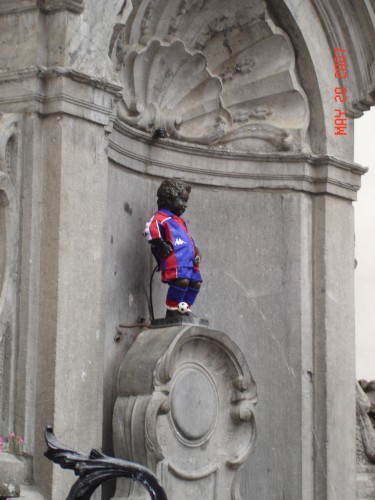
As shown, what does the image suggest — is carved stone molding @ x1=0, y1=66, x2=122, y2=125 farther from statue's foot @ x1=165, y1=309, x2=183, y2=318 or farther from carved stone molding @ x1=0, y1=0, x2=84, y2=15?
statue's foot @ x1=165, y1=309, x2=183, y2=318

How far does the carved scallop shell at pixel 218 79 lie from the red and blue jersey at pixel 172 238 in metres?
0.69

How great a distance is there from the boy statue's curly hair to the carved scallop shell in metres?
0.46

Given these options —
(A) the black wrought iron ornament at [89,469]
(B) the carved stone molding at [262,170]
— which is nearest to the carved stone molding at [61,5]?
(B) the carved stone molding at [262,170]

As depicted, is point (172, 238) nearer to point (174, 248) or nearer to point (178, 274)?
point (174, 248)

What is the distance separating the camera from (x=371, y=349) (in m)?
10.5

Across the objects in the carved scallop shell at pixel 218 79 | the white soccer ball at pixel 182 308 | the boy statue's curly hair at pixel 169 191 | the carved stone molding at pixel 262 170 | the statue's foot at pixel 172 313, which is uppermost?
the carved scallop shell at pixel 218 79

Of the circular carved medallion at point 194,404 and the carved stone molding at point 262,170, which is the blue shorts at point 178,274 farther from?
the carved stone molding at point 262,170

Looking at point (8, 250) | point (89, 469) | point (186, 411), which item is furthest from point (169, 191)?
point (89, 469)

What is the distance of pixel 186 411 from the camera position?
7598 mm

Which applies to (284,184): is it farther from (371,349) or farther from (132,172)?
(371,349)

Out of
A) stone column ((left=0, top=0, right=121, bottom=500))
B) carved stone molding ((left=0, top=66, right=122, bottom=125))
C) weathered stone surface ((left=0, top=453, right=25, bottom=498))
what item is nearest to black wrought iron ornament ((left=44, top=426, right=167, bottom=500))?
weathered stone surface ((left=0, top=453, right=25, bottom=498))

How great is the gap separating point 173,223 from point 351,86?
1878mm

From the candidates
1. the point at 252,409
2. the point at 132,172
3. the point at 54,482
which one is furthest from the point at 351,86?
the point at 54,482

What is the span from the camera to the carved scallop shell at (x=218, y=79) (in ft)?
27.5
